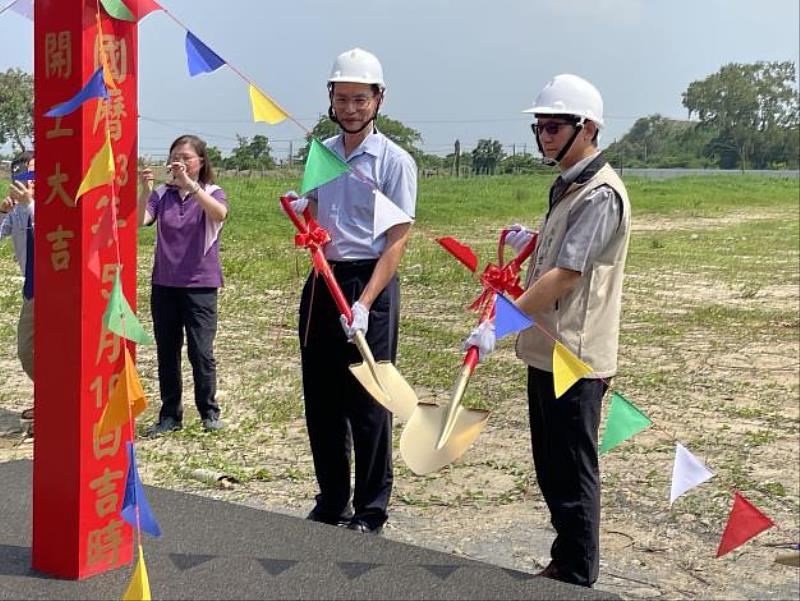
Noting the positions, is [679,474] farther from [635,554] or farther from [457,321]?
[457,321]

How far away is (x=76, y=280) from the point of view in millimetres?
2736

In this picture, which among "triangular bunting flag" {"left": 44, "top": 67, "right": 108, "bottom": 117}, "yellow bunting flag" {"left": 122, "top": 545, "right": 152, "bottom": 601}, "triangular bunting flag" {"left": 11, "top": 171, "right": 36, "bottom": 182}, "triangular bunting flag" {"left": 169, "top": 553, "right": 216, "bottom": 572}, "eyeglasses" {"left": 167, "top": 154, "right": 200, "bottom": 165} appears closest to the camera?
"yellow bunting flag" {"left": 122, "top": 545, "right": 152, "bottom": 601}

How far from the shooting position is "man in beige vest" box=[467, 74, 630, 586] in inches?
109

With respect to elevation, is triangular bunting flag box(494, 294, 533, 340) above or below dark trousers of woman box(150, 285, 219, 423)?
above

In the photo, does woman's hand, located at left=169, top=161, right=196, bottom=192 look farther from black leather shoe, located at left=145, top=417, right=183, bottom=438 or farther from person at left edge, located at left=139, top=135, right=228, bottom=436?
black leather shoe, located at left=145, top=417, right=183, bottom=438

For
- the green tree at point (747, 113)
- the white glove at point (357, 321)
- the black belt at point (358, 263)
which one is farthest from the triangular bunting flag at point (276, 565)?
the green tree at point (747, 113)

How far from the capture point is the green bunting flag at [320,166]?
2.96m

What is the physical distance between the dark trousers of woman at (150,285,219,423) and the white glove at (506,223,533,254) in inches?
85.1

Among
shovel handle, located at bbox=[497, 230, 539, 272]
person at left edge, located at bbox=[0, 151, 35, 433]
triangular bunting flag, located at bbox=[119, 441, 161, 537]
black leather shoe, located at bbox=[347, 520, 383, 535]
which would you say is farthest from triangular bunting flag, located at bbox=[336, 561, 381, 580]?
person at left edge, located at bbox=[0, 151, 35, 433]

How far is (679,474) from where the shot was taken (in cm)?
292

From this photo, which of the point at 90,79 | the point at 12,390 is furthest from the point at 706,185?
the point at 90,79

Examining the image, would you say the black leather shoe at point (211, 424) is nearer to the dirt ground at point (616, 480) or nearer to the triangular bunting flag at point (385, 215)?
the dirt ground at point (616, 480)

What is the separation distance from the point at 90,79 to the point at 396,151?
1.05 m

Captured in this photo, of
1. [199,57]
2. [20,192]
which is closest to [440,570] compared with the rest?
[199,57]
